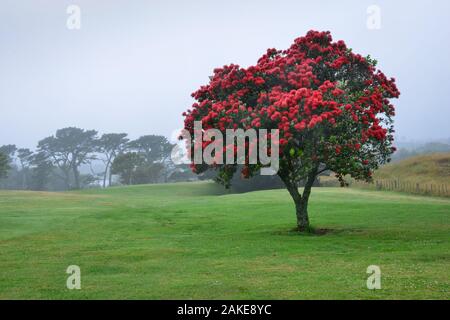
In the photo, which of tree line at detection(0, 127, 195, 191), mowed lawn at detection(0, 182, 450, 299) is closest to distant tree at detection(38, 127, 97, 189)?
tree line at detection(0, 127, 195, 191)

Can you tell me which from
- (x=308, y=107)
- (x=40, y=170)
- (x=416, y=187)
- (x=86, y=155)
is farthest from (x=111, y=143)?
(x=308, y=107)

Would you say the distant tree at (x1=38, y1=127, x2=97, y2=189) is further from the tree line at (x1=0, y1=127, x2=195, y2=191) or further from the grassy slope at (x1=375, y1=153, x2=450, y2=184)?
the grassy slope at (x1=375, y1=153, x2=450, y2=184)

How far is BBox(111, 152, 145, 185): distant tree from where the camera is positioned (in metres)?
153

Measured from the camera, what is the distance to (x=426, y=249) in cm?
2336

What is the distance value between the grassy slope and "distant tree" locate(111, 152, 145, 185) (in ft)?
251

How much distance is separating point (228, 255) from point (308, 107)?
27.5 ft

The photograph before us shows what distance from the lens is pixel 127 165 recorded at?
155m

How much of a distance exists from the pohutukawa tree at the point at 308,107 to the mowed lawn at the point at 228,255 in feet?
13.8

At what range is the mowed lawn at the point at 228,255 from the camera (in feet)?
53.0

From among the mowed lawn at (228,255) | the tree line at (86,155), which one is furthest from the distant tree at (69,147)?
the mowed lawn at (228,255)

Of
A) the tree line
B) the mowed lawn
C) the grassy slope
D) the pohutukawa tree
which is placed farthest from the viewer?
the tree line
